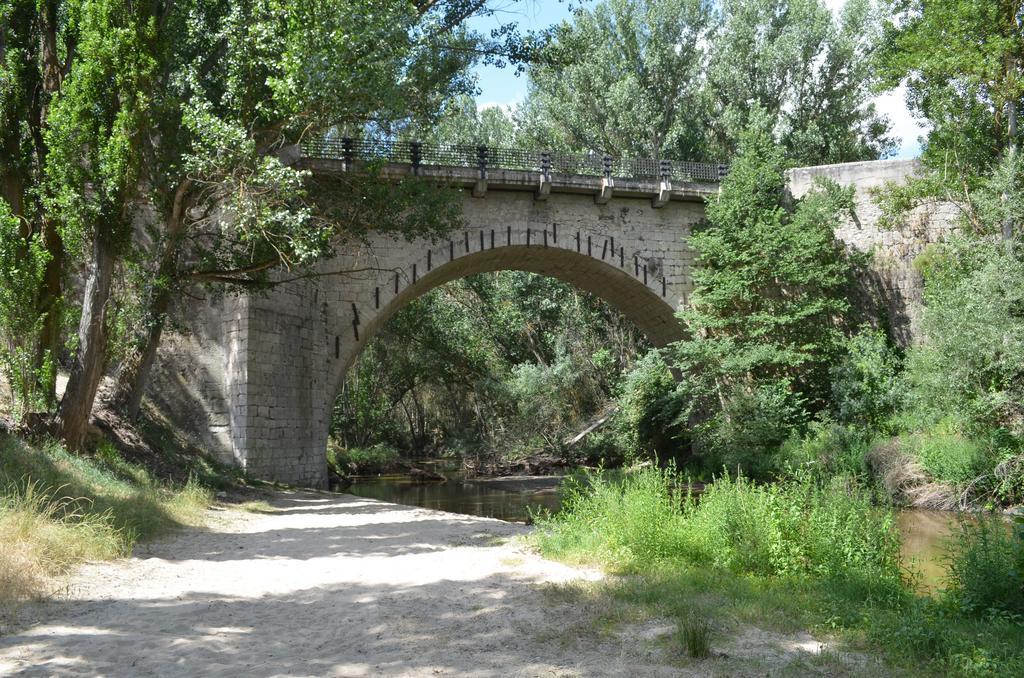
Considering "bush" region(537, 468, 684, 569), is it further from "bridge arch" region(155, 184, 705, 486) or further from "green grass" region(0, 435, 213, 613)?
"bridge arch" region(155, 184, 705, 486)

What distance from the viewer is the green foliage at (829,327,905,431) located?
15133mm

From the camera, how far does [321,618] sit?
458cm

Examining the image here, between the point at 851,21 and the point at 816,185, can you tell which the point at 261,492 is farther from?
the point at 851,21

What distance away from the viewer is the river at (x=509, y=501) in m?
7.50

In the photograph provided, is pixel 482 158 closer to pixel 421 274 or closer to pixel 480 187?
pixel 480 187

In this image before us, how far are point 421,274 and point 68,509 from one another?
10.2m

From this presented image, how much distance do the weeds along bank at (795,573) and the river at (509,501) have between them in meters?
0.66

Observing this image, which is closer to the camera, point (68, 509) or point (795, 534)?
point (795, 534)

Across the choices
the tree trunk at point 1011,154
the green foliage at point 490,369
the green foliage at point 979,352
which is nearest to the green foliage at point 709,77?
the green foliage at point 490,369

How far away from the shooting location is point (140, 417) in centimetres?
1252

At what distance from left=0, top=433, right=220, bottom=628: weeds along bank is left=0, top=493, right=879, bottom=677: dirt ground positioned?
0.20 meters

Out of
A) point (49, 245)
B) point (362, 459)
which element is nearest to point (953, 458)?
point (49, 245)

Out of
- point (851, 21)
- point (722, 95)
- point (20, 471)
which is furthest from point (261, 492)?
point (851, 21)

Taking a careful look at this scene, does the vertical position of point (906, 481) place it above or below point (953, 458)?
below
